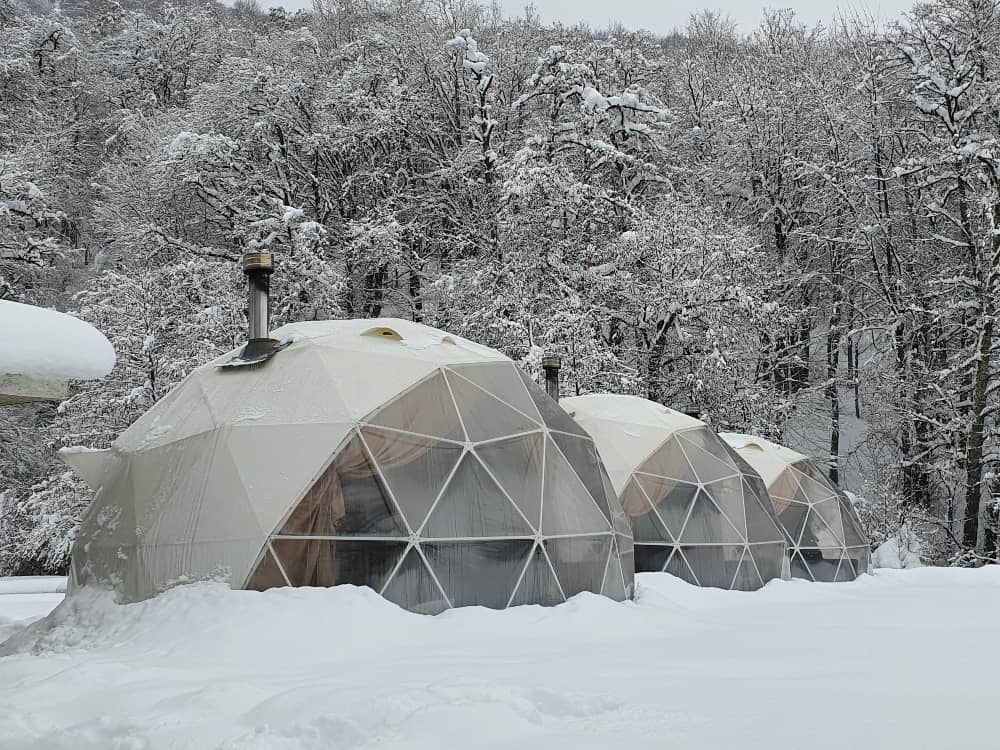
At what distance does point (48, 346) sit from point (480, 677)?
2850 millimetres

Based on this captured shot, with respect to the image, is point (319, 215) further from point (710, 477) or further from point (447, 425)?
point (447, 425)

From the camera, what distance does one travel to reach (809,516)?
1351 centimetres

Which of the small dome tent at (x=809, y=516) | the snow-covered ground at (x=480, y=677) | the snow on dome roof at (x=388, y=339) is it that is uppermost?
the snow on dome roof at (x=388, y=339)

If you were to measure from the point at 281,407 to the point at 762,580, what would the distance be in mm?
7122

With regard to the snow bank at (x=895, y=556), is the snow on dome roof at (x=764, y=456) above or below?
above

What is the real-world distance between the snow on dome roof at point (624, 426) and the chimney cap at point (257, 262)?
5163mm

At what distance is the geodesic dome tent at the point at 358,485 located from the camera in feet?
20.2

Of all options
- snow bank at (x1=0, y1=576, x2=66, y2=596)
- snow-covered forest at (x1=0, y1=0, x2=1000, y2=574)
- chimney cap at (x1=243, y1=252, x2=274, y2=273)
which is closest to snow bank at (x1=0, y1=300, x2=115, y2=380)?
chimney cap at (x1=243, y1=252, x2=274, y2=273)

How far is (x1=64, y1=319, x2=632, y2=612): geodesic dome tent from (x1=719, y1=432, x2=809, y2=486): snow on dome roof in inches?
252

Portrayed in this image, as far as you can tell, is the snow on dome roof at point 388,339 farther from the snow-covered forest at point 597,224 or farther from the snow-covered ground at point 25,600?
the snow-covered forest at point 597,224

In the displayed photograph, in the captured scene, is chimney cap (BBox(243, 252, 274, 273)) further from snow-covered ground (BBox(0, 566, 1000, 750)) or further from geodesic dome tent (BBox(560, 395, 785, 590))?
geodesic dome tent (BBox(560, 395, 785, 590))

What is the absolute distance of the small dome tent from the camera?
1308cm

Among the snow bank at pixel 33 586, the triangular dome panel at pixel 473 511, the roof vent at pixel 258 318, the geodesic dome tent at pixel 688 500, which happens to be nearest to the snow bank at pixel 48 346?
the triangular dome panel at pixel 473 511

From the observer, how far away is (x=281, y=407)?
22.5 feet
